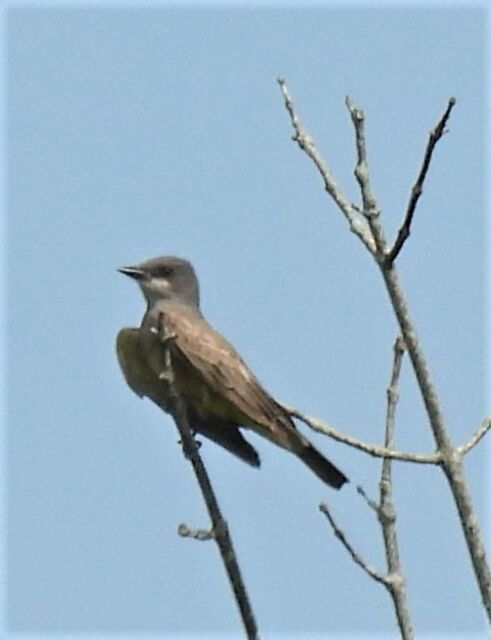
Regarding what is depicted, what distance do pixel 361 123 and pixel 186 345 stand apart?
268cm

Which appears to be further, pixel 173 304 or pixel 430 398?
pixel 173 304

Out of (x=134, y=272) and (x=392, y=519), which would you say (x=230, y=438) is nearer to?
(x=134, y=272)

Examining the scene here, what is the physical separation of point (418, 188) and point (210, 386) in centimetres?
267

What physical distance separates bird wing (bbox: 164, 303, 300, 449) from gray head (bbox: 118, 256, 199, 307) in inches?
26.7

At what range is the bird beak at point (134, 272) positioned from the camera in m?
8.25

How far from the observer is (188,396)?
7234mm

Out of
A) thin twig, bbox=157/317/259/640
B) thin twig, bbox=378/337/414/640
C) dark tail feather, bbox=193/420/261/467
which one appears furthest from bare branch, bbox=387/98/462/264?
dark tail feather, bbox=193/420/261/467

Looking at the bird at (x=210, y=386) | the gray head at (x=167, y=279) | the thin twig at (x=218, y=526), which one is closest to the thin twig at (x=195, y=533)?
the thin twig at (x=218, y=526)

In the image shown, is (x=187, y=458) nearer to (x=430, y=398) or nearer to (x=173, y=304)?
(x=430, y=398)

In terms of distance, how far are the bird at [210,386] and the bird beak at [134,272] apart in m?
0.52

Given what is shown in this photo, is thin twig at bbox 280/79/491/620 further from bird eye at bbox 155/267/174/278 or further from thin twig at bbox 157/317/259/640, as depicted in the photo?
bird eye at bbox 155/267/174/278

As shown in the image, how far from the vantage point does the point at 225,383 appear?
7.09 m

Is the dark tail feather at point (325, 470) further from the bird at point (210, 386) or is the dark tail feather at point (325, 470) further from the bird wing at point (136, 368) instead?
Answer: the bird wing at point (136, 368)

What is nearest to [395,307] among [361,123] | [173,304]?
[361,123]
